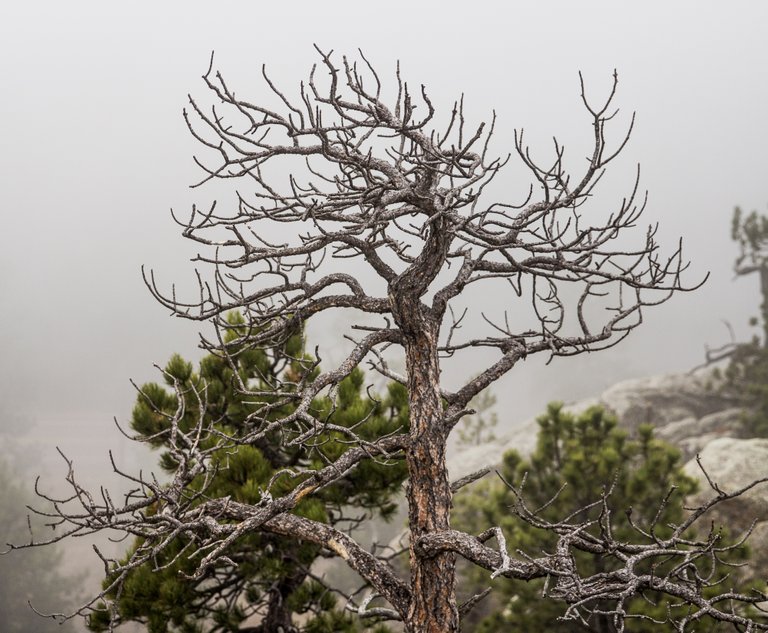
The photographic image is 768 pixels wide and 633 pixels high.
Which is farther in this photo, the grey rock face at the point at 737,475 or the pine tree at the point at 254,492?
the grey rock face at the point at 737,475

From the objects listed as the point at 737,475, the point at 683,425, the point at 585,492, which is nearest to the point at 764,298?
the point at 683,425

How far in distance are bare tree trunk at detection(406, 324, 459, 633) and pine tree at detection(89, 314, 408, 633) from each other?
1.68 m

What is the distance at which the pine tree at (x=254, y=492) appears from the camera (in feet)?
20.7

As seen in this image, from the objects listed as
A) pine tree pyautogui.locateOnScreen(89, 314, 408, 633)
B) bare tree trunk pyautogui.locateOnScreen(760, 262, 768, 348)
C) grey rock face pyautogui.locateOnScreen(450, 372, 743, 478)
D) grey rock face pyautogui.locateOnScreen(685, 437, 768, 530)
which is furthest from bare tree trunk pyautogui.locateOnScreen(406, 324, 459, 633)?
bare tree trunk pyautogui.locateOnScreen(760, 262, 768, 348)

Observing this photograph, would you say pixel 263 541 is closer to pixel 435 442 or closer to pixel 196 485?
pixel 196 485

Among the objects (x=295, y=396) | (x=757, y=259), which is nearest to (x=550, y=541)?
(x=295, y=396)

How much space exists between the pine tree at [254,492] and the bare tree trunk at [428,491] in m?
1.68

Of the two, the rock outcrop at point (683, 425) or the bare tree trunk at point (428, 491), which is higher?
the rock outcrop at point (683, 425)

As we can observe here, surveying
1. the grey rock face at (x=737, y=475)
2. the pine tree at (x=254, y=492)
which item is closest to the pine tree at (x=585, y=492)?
the pine tree at (x=254, y=492)

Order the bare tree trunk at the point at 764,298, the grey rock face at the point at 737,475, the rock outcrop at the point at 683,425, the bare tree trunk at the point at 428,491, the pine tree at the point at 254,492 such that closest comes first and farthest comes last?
the bare tree trunk at the point at 428,491 → the pine tree at the point at 254,492 → the grey rock face at the point at 737,475 → the rock outcrop at the point at 683,425 → the bare tree trunk at the point at 764,298

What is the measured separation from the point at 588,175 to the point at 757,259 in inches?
833

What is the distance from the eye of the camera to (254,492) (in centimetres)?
616

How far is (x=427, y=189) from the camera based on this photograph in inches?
167

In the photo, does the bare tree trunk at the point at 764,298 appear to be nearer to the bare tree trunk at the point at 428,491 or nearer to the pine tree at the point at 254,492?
the pine tree at the point at 254,492
